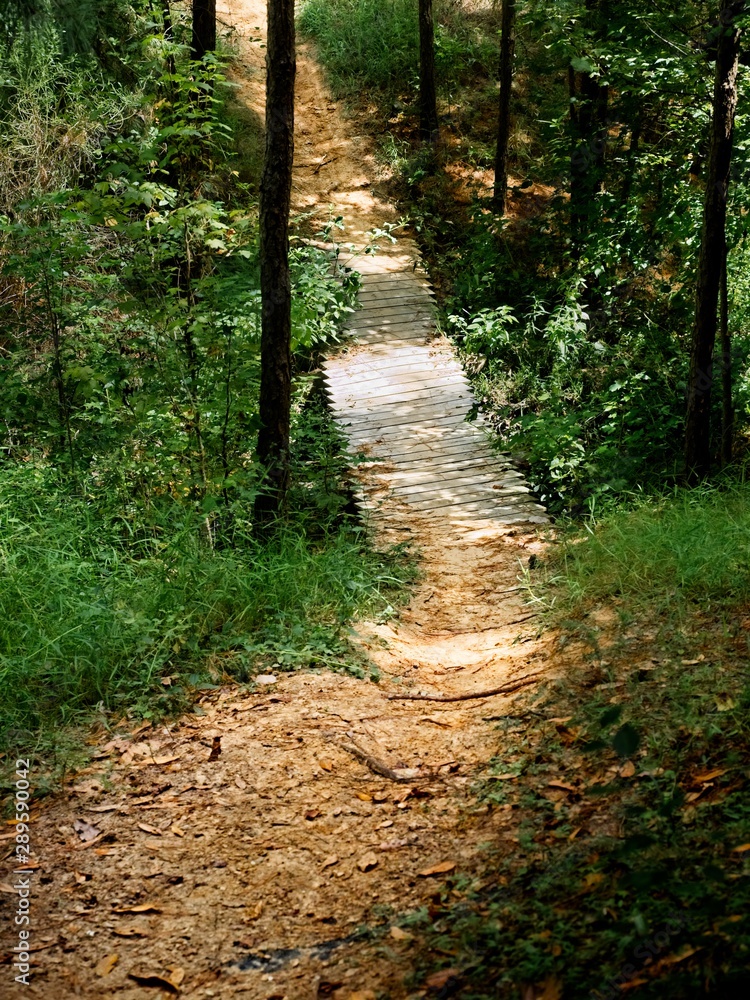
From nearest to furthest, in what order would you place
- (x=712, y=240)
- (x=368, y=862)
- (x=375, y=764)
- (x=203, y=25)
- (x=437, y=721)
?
(x=368, y=862) < (x=375, y=764) < (x=437, y=721) < (x=712, y=240) < (x=203, y=25)

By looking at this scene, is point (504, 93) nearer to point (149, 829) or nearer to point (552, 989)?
point (149, 829)

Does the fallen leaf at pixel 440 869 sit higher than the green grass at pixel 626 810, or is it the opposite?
the green grass at pixel 626 810

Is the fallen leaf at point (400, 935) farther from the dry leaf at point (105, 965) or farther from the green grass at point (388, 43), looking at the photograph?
the green grass at point (388, 43)

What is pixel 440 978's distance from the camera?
260cm

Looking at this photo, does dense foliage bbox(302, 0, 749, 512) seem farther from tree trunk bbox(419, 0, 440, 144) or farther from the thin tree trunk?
tree trunk bbox(419, 0, 440, 144)

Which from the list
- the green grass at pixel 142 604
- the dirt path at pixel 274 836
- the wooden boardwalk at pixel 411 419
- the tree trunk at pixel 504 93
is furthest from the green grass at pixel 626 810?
the tree trunk at pixel 504 93

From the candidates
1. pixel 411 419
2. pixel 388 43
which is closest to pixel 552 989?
pixel 411 419

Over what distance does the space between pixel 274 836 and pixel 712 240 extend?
5565 millimetres

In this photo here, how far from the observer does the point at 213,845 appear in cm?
355

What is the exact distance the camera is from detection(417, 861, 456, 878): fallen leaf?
3200 mm

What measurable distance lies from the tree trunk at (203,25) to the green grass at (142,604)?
23.7 feet

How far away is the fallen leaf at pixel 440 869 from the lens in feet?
10.5

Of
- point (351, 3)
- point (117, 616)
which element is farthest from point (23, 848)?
point (351, 3)

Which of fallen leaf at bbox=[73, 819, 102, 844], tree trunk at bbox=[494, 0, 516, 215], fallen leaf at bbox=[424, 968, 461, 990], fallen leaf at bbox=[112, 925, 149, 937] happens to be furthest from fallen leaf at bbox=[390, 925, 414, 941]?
tree trunk at bbox=[494, 0, 516, 215]
